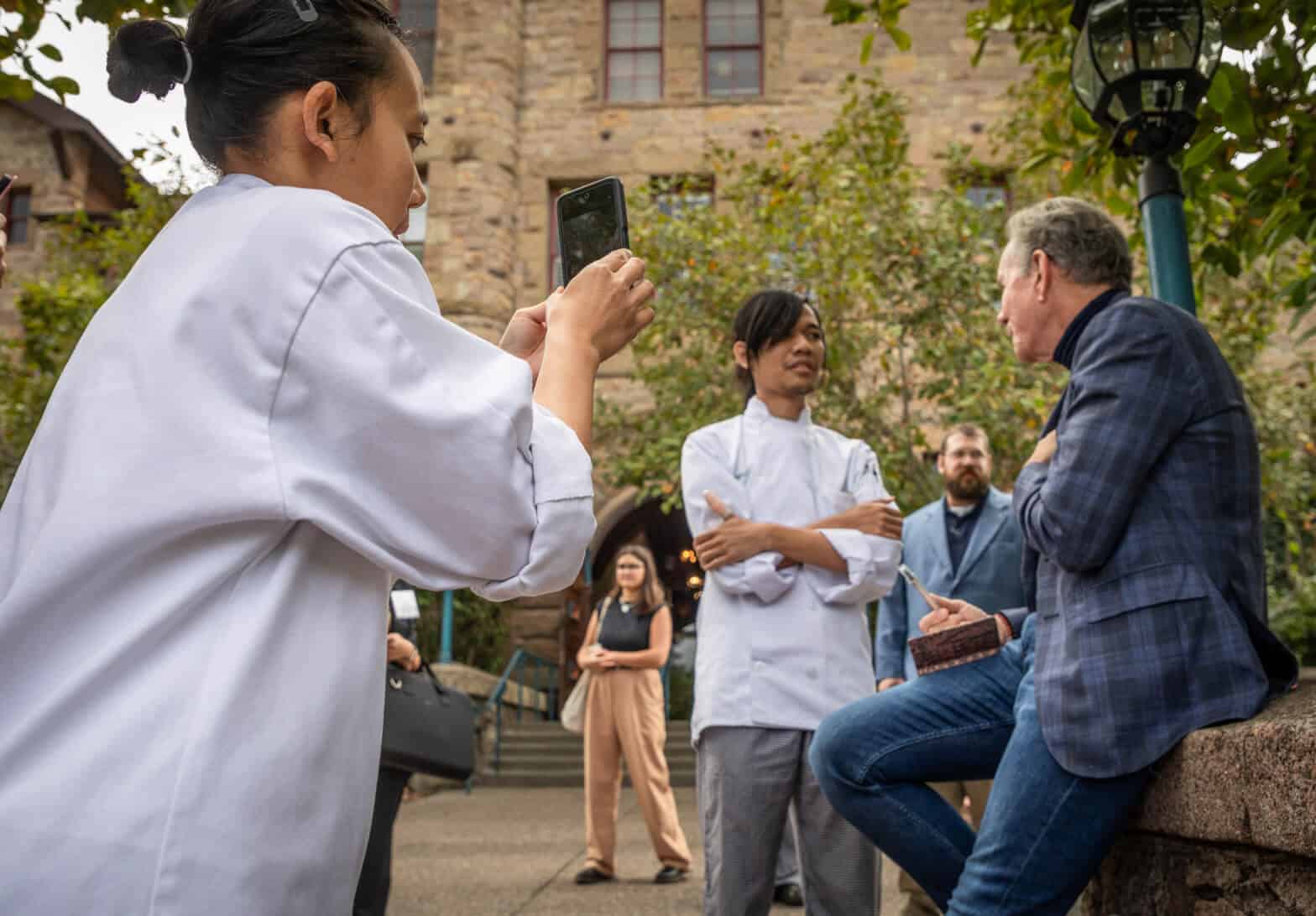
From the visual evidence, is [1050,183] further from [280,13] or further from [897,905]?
[280,13]

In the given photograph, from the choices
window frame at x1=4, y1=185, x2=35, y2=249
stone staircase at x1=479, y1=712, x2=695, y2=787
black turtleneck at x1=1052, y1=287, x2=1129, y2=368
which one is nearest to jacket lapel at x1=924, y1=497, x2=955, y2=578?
black turtleneck at x1=1052, y1=287, x2=1129, y2=368

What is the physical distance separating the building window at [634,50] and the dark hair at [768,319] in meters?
14.7

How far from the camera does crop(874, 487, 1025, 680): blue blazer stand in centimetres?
570

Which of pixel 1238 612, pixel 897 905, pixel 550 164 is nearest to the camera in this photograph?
pixel 1238 612

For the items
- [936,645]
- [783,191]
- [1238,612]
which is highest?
[783,191]

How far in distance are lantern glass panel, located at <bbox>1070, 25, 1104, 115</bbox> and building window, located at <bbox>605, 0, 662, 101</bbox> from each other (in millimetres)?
14062

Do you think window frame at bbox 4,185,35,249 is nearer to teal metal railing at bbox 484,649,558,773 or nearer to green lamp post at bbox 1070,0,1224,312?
teal metal railing at bbox 484,649,558,773

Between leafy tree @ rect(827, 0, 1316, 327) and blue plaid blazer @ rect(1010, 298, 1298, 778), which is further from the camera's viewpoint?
leafy tree @ rect(827, 0, 1316, 327)

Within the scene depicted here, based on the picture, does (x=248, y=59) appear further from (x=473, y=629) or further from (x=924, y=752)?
(x=473, y=629)

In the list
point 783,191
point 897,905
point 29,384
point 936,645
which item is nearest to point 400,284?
point 936,645

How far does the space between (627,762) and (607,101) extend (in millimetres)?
12616

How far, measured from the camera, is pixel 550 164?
17.5 meters

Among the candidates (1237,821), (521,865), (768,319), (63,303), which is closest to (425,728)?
(768,319)

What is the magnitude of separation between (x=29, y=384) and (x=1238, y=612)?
14948 millimetres
